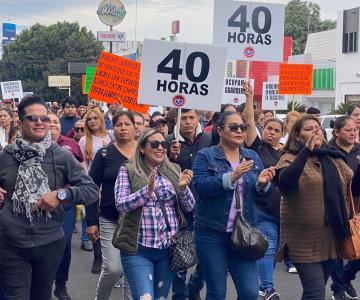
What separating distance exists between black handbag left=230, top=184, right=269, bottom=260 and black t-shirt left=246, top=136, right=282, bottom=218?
5.89ft

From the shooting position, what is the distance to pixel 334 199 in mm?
5445

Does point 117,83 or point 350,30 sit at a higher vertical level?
point 350,30

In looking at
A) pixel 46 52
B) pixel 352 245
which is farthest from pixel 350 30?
pixel 352 245

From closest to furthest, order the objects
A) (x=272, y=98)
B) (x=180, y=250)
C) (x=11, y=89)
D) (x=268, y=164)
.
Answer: (x=180, y=250), (x=268, y=164), (x=272, y=98), (x=11, y=89)

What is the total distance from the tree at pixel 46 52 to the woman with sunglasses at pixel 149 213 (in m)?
64.2

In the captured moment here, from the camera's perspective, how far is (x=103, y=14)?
39562 mm

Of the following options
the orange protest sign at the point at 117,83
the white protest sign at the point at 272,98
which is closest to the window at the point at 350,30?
the white protest sign at the point at 272,98

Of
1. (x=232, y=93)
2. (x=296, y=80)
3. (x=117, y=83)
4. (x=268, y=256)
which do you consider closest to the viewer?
(x=268, y=256)

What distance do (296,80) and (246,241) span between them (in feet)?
34.6

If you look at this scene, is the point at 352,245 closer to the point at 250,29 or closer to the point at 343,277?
the point at 343,277

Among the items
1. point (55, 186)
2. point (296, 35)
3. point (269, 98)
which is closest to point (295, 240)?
point (55, 186)

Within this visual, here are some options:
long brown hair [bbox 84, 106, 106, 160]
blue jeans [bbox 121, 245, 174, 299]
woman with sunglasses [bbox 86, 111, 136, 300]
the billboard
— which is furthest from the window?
the billboard

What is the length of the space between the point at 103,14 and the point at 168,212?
3530 cm

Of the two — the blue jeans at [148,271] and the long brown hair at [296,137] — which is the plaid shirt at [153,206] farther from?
the long brown hair at [296,137]
